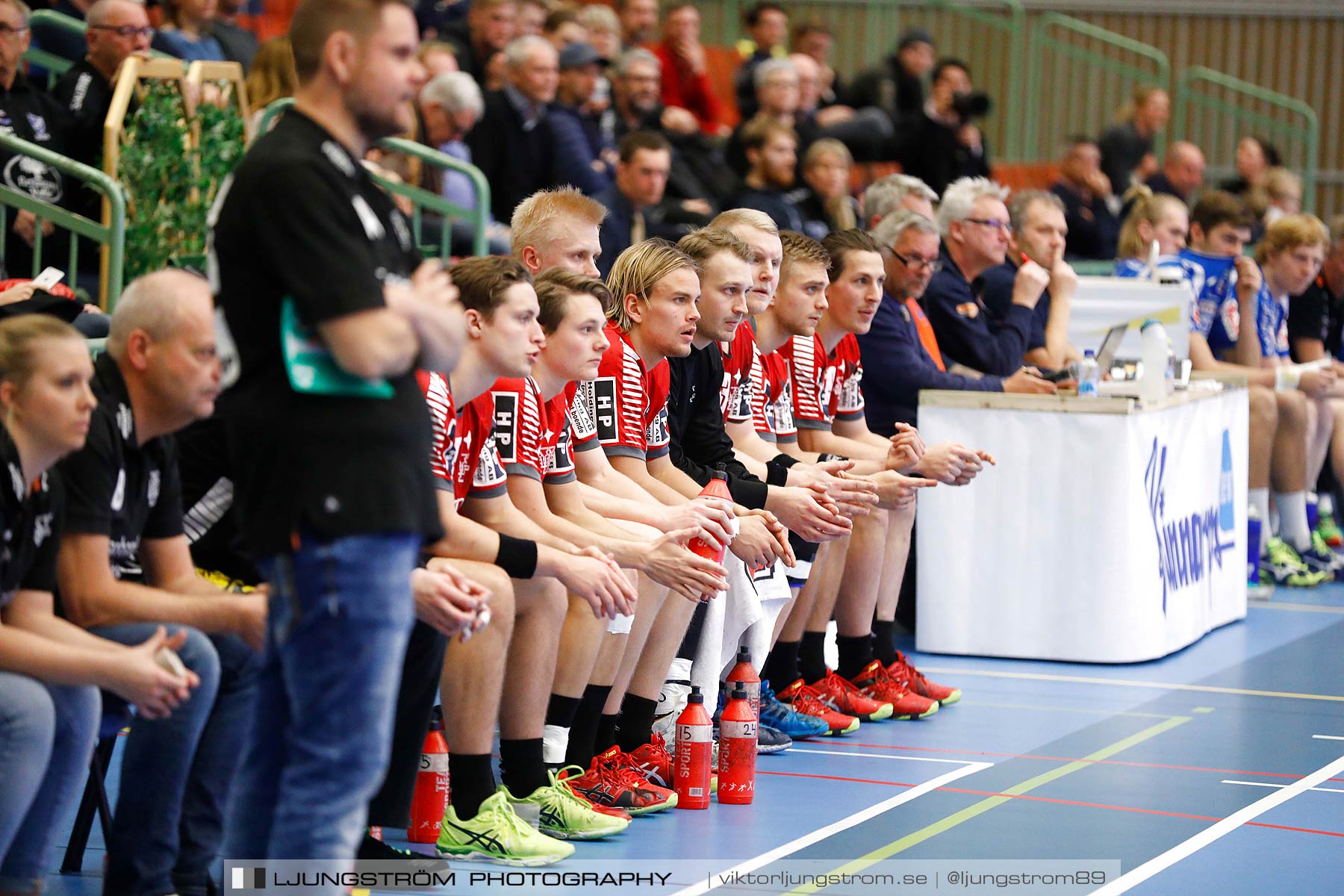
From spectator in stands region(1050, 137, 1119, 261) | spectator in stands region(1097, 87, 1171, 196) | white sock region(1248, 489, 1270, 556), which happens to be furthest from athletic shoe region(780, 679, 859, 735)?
spectator in stands region(1097, 87, 1171, 196)

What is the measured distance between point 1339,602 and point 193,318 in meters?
6.91

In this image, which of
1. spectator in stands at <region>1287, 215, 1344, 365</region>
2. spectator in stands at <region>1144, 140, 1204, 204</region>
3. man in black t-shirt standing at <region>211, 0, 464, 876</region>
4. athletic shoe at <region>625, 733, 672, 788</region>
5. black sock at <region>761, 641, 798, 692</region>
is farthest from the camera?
spectator in stands at <region>1144, 140, 1204, 204</region>

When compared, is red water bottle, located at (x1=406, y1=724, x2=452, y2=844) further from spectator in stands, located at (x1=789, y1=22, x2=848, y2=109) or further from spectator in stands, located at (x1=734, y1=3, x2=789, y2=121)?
spectator in stands, located at (x1=789, y1=22, x2=848, y2=109)

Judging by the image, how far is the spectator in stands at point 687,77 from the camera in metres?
13.0

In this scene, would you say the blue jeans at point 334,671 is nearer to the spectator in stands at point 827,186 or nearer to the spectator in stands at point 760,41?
the spectator in stands at point 827,186

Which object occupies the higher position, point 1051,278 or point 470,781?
point 1051,278

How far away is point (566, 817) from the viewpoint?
448cm

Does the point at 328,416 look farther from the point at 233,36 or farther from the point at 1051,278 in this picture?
the point at 233,36

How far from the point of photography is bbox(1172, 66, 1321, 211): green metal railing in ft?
53.5

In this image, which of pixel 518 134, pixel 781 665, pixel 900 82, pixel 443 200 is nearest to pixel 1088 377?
pixel 781 665

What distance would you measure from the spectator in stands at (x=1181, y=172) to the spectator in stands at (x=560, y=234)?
935 cm

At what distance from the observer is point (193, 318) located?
3.57m

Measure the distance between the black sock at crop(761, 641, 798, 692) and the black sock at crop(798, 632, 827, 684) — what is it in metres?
0.11

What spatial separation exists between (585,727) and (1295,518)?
597cm
